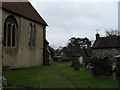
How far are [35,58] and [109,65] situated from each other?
16785 millimetres

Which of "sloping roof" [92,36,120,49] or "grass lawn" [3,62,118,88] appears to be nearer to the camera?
"grass lawn" [3,62,118,88]

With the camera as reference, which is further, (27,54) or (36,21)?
(36,21)

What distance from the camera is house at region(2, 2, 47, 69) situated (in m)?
23.7

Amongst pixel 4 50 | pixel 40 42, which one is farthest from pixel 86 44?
pixel 4 50

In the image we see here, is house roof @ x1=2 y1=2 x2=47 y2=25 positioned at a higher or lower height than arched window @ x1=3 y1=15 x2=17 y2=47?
higher

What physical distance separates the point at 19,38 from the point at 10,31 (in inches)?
78.9

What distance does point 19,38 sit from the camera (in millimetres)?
26469

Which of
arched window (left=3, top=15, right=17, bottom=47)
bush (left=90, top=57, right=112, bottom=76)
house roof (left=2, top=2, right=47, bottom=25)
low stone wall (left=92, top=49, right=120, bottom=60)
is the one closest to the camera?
bush (left=90, top=57, right=112, bottom=76)

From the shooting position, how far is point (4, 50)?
909 inches

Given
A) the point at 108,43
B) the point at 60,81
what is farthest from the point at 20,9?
the point at 108,43

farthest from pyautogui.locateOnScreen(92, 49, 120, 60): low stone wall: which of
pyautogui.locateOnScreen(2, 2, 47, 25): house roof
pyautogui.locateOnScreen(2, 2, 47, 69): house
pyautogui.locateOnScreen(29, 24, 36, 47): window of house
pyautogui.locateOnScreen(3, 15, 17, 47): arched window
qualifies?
pyautogui.locateOnScreen(3, 15, 17, 47): arched window

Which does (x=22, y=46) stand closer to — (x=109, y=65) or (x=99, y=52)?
(x=109, y=65)

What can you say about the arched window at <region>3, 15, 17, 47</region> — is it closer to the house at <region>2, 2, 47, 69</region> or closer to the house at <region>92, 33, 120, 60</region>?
the house at <region>2, 2, 47, 69</region>

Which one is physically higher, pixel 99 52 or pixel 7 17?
pixel 7 17
